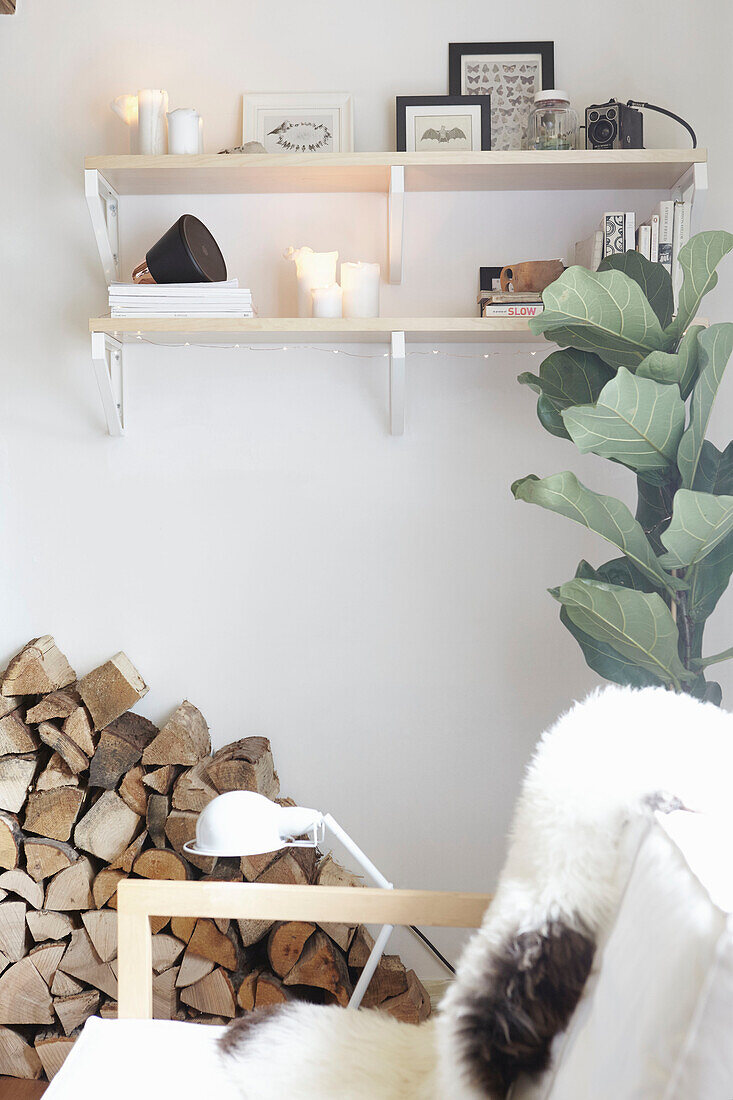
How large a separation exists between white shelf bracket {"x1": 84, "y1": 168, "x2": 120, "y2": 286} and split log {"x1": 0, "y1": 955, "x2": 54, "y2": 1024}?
4.75 feet

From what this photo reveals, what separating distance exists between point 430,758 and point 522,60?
152 centimetres

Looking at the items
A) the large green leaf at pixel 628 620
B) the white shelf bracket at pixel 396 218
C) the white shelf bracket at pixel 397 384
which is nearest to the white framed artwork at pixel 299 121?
the white shelf bracket at pixel 396 218

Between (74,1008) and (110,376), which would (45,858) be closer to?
(74,1008)

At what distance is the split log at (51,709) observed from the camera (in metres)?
1.88

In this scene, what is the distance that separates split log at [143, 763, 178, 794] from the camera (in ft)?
6.09

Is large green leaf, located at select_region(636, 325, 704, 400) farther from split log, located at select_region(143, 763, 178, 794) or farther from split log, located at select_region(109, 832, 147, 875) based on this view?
split log, located at select_region(109, 832, 147, 875)

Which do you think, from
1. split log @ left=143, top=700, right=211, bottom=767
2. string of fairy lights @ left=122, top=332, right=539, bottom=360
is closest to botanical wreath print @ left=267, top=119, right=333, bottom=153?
string of fairy lights @ left=122, top=332, right=539, bottom=360

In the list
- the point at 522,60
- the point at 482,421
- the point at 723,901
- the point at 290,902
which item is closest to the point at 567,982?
the point at 723,901

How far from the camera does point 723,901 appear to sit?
685 mm

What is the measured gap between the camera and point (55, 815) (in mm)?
1865

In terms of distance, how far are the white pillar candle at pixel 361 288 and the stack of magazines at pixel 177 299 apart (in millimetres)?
203

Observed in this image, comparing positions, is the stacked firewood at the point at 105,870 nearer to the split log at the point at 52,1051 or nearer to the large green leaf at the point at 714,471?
the split log at the point at 52,1051

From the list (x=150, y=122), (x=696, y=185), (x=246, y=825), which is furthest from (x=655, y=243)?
(x=246, y=825)

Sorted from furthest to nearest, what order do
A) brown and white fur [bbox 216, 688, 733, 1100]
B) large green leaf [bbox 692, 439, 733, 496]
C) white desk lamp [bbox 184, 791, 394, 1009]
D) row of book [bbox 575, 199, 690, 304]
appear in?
1. row of book [bbox 575, 199, 690, 304]
2. large green leaf [bbox 692, 439, 733, 496]
3. white desk lamp [bbox 184, 791, 394, 1009]
4. brown and white fur [bbox 216, 688, 733, 1100]
